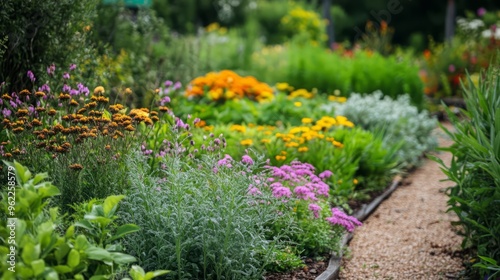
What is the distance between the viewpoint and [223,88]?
27.1 ft

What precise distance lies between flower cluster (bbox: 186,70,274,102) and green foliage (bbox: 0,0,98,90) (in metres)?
2.61

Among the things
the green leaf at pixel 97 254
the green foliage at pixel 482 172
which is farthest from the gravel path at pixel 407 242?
the green leaf at pixel 97 254

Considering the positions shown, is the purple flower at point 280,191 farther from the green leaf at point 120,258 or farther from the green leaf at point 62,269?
the green leaf at point 62,269

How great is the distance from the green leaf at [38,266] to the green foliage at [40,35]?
2.67m

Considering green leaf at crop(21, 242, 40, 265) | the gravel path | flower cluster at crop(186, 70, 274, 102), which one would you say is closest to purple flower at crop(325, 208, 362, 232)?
the gravel path

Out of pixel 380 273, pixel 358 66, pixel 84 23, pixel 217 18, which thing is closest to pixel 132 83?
pixel 84 23

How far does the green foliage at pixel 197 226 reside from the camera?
3631 mm

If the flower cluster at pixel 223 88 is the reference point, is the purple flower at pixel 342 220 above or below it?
above

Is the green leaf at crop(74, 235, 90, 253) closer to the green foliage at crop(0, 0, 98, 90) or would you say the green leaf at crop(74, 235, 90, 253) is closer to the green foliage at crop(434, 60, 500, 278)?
the green foliage at crop(0, 0, 98, 90)

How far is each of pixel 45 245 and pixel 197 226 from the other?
1.04 metres

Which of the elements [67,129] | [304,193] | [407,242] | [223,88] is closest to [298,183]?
[304,193]

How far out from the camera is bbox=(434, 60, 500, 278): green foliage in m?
4.38

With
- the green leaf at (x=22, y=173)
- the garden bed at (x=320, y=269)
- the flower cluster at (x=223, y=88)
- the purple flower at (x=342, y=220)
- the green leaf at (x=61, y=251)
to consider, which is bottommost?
the garden bed at (x=320, y=269)

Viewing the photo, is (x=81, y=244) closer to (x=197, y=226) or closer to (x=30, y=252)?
(x=30, y=252)
